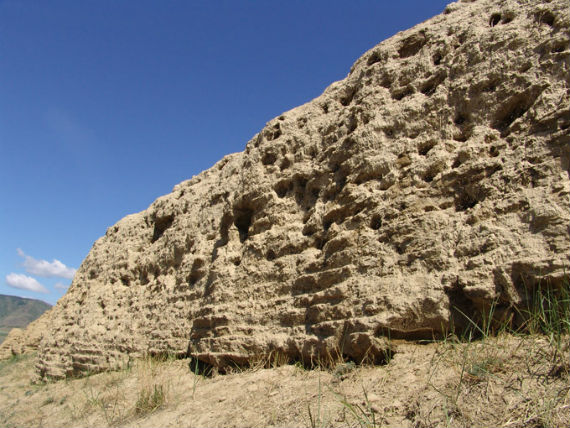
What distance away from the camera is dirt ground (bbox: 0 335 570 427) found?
2262mm

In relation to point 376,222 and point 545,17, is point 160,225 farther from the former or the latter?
point 545,17

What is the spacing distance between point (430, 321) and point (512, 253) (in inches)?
28.4

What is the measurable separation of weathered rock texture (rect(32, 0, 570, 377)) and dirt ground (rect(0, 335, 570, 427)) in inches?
9.6

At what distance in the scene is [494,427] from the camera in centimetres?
213

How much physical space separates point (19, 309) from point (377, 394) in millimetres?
134187

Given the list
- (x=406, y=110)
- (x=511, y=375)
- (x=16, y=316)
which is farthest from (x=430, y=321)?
(x=16, y=316)

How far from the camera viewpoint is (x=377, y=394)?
2.83 meters

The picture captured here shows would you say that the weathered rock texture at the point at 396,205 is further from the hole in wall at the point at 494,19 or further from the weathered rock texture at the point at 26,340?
the weathered rock texture at the point at 26,340

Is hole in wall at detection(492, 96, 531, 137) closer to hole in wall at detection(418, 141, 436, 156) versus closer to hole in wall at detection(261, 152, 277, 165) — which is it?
hole in wall at detection(418, 141, 436, 156)

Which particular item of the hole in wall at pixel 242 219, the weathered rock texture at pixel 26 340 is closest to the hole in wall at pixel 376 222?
the hole in wall at pixel 242 219

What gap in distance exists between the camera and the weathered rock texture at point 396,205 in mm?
3043

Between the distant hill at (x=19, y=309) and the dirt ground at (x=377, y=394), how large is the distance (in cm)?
11431

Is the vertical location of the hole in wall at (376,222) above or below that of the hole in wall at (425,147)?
below

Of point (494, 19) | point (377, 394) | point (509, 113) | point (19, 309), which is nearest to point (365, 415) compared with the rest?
point (377, 394)
